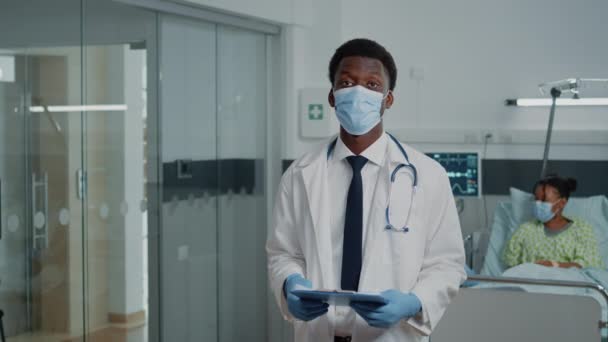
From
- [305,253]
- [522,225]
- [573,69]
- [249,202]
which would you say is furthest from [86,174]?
[573,69]

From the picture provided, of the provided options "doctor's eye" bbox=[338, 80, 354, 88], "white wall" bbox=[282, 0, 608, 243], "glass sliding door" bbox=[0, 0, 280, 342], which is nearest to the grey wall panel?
"white wall" bbox=[282, 0, 608, 243]

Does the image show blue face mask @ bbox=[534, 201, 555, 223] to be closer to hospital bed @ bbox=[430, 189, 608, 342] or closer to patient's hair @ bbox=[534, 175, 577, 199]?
patient's hair @ bbox=[534, 175, 577, 199]

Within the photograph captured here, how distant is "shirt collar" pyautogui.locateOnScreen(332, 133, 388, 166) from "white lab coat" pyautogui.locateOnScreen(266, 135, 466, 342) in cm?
2

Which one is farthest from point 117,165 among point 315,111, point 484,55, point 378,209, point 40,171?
point 484,55

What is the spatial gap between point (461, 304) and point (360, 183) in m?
1.46

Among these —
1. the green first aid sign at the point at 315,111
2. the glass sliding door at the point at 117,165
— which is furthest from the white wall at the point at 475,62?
the glass sliding door at the point at 117,165

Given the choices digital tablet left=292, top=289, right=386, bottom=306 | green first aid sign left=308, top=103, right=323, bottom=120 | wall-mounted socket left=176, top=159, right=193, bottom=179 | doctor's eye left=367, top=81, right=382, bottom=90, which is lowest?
digital tablet left=292, top=289, right=386, bottom=306

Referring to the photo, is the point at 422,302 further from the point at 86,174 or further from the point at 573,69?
the point at 573,69

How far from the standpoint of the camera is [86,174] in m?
3.87

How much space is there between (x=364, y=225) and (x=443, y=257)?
0.23m

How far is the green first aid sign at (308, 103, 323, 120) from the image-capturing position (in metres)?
5.52

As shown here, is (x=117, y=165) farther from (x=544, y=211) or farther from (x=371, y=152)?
(x=544, y=211)

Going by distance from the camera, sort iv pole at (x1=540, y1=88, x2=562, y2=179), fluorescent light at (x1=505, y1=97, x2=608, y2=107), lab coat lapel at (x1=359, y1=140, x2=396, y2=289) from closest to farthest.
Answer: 1. lab coat lapel at (x1=359, y1=140, x2=396, y2=289)
2. iv pole at (x1=540, y1=88, x2=562, y2=179)
3. fluorescent light at (x1=505, y1=97, x2=608, y2=107)

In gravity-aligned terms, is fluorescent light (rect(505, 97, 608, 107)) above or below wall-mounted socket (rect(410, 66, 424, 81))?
below
